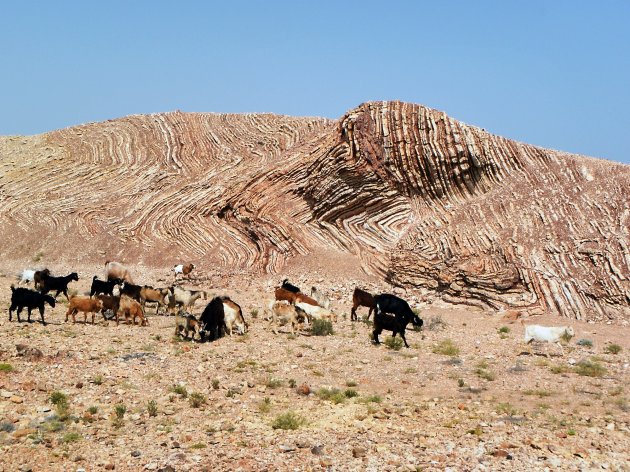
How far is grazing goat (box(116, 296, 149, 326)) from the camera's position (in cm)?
1866

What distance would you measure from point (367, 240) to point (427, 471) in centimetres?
2126

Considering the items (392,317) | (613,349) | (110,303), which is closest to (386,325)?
(392,317)

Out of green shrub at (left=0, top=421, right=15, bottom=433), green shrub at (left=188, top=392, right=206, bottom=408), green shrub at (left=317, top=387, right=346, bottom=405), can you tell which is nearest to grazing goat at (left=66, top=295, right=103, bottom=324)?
green shrub at (left=188, top=392, right=206, bottom=408)

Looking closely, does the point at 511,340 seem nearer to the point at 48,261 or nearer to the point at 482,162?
the point at 482,162

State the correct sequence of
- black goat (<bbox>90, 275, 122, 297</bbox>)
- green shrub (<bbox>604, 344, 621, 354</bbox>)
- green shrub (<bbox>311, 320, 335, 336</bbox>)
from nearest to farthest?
green shrub (<bbox>604, 344, 621, 354</bbox>)
green shrub (<bbox>311, 320, 335, 336</bbox>)
black goat (<bbox>90, 275, 122, 297</bbox>)

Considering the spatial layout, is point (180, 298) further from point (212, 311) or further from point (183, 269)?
point (183, 269)

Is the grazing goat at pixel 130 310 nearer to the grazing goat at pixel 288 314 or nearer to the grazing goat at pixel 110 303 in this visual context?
the grazing goat at pixel 110 303

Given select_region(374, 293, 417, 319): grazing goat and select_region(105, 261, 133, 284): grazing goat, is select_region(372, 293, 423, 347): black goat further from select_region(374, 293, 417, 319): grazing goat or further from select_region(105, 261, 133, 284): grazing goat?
select_region(105, 261, 133, 284): grazing goat

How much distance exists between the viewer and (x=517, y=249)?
2500cm

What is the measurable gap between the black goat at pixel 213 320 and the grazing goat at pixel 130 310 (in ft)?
7.07

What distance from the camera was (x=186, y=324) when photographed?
17359 millimetres

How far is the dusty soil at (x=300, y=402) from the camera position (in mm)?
10164

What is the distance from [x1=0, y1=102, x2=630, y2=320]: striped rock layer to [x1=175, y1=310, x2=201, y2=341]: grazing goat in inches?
432

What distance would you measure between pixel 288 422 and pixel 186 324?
6724mm
